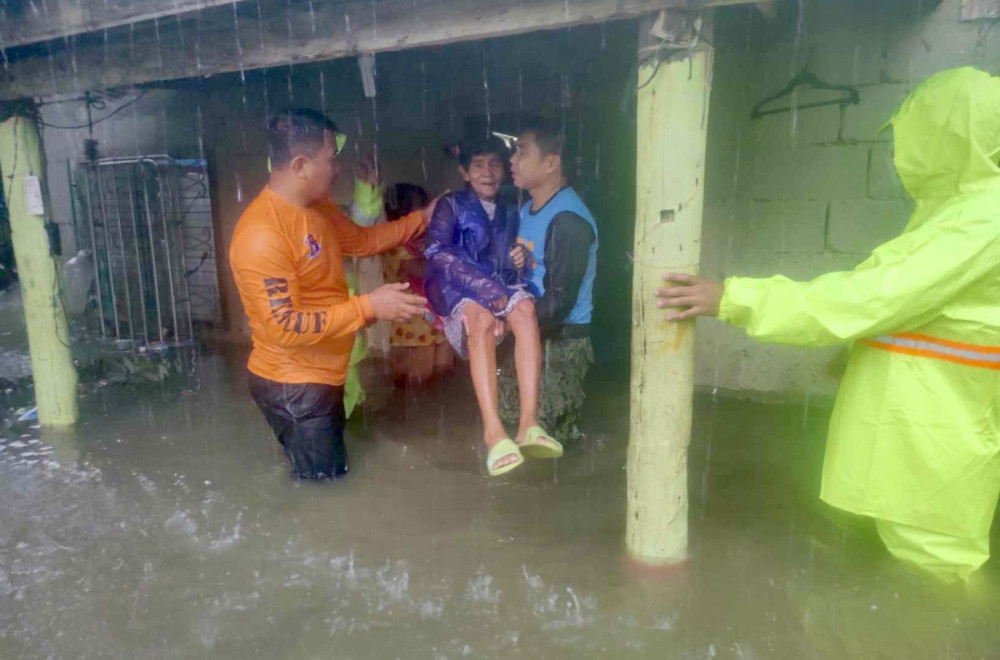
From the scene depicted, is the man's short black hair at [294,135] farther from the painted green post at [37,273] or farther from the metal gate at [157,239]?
the metal gate at [157,239]

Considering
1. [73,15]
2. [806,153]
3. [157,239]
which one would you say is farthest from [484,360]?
[157,239]

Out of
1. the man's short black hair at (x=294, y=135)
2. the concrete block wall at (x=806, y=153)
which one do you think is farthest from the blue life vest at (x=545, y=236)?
the concrete block wall at (x=806, y=153)

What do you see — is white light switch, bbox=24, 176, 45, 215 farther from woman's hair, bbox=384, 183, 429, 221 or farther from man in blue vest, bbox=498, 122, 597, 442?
man in blue vest, bbox=498, 122, 597, 442

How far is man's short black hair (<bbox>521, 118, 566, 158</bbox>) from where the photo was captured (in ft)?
13.1

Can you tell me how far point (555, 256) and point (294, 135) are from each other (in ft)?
5.24

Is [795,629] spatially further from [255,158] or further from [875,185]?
[255,158]

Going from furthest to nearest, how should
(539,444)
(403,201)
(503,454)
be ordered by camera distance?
(403,201)
(539,444)
(503,454)

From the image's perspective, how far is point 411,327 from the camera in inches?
221

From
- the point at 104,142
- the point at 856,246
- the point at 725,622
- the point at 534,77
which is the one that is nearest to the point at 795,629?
the point at 725,622

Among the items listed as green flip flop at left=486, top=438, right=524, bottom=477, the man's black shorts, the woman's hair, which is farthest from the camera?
the woman's hair

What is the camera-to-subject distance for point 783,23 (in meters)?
4.82

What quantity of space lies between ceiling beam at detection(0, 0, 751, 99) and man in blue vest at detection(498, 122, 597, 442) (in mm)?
960

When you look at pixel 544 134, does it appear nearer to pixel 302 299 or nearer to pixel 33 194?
pixel 302 299

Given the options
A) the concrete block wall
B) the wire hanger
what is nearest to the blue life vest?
the concrete block wall
